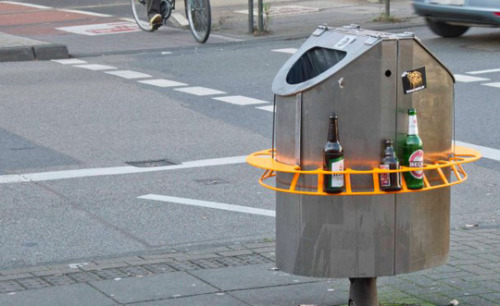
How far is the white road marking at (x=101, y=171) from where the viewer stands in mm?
9953

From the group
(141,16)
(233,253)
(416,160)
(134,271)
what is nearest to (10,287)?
(134,271)

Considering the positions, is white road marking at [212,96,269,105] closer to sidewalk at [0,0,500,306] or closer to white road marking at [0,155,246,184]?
white road marking at [0,155,246,184]

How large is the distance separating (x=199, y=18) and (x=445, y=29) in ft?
12.9

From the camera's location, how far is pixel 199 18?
61.5 feet

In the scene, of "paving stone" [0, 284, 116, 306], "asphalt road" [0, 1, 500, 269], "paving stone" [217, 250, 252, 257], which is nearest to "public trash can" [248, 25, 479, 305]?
"paving stone" [0, 284, 116, 306]

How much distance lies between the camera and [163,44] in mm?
18766

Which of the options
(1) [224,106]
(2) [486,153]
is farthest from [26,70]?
(2) [486,153]

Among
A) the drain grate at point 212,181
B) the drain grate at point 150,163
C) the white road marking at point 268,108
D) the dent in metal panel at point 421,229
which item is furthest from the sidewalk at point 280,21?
the dent in metal panel at point 421,229

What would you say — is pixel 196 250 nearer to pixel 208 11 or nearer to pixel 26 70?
pixel 26 70

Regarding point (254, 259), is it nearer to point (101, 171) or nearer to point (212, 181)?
point (212, 181)

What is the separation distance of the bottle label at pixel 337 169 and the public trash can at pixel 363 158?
3 cm

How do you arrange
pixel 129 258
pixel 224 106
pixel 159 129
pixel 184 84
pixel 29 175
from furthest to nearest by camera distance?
pixel 184 84
pixel 224 106
pixel 159 129
pixel 29 175
pixel 129 258

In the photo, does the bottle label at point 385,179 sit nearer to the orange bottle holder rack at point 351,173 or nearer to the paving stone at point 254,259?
the orange bottle holder rack at point 351,173

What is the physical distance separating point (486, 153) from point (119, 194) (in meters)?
3.63
